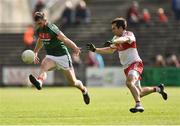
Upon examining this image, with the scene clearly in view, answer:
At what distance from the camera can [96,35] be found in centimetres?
4706

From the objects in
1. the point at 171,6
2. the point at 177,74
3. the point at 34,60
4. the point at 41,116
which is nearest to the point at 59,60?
the point at 34,60

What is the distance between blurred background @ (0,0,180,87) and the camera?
42125mm

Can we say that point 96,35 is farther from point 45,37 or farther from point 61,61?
point 45,37

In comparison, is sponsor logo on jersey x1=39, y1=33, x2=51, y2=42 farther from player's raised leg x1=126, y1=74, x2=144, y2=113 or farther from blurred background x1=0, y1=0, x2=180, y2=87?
blurred background x1=0, y1=0, x2=180, y2=87

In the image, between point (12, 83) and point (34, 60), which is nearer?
point (34, 60)

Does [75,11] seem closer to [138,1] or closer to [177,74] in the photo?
[138,1]

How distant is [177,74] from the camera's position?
41031 mm

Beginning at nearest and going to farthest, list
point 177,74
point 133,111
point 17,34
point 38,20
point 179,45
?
point 133,111 → point 38,20 → point 177,74 → point 179,45 → point 17,34

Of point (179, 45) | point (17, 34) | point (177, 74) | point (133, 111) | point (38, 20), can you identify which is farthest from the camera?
point (17, 34)

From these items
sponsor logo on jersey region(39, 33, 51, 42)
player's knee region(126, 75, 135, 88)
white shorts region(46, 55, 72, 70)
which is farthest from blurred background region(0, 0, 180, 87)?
player's knee region(126, 75, 135, 88)

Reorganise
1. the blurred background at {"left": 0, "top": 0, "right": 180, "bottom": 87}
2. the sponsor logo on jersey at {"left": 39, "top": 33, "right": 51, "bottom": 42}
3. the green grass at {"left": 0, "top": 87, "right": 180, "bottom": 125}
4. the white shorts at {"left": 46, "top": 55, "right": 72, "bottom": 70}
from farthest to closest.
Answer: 1. the blurred background at {"left": 0, "top": 0, "right": 180, "bottom": 87}
2. the white shorts at {"left": 46, "top": 55, "right": 72, "bottom": 70}
3. the sponsor logo on jersey at {"left": 39, "top": 33, "right": 51, "bottom": 42}
4. the green grass at {"left": 0, "top": 87, "right": 180, "bottom": 125}

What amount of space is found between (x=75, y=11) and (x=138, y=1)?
5.38m

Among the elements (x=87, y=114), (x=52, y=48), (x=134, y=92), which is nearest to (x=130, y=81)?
(x=134, y=92)

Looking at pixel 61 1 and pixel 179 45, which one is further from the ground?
Result: pixel 61 1
